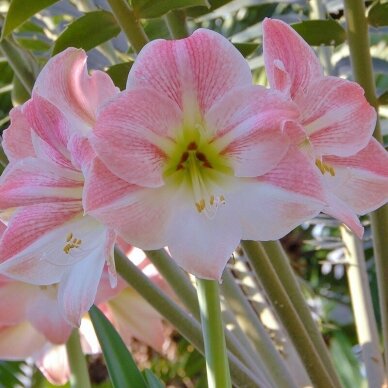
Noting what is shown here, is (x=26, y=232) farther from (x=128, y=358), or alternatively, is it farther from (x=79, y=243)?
(x=128, y=358)

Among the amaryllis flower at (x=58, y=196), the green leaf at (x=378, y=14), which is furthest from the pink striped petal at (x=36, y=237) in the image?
the green leaf at (x=378, y=14)

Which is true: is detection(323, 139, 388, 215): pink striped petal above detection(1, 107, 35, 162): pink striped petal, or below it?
below

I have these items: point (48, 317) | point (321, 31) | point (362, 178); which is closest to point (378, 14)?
point (321, 31)

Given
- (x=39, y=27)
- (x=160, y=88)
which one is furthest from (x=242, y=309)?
(x=39, y=27)

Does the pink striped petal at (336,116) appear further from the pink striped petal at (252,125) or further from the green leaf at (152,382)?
the green leaf at (152,382)

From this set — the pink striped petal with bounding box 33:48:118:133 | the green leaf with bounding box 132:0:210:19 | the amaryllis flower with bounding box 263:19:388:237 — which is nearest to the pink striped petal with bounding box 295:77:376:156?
the amaryllis flower with bounding box 263:19:388:237

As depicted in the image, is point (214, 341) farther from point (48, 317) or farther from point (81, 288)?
point (48, 317)

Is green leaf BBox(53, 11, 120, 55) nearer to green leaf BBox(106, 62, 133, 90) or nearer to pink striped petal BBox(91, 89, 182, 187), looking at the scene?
green leaf BBox(106, 62, 133, 90)
